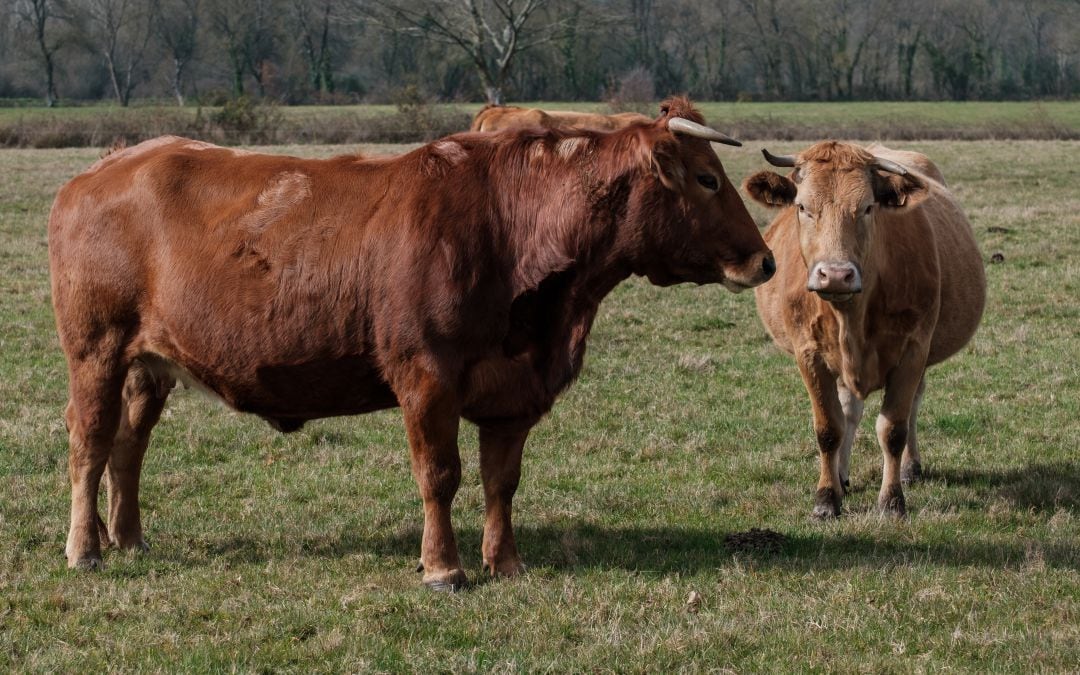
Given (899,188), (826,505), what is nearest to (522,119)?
(899,188)

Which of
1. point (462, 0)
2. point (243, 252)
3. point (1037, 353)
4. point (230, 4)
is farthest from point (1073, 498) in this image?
point (230, 4)

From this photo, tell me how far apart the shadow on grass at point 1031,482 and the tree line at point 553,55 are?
59.0 meters

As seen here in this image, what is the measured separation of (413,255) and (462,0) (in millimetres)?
48903

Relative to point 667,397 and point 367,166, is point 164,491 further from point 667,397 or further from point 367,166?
point 667,397

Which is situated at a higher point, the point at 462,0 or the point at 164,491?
the point at 462,0

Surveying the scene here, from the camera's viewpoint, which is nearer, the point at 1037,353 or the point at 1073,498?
the point at 1073,498

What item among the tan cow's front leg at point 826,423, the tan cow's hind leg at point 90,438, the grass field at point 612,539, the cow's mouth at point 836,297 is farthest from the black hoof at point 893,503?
the tan cow's hind leg at point 90,438

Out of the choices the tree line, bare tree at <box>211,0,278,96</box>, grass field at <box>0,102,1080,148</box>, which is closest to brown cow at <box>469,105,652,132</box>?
grass field at <box>0,102,1080,148</box>

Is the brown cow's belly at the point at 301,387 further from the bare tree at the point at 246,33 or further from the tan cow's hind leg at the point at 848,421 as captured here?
the bare tree at the point at 246,33

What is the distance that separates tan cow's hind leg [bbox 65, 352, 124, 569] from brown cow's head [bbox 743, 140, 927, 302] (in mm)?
3511

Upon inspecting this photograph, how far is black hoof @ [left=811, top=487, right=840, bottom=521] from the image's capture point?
6.98 m

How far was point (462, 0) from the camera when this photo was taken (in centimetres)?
5241

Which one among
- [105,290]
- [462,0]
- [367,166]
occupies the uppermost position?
[462,0]

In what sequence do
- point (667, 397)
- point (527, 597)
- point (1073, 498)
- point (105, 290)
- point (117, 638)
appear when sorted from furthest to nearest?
point (667, 397)
point (1073, 498)
point (105, 290)
point (527, 597)
point (117, 638)
